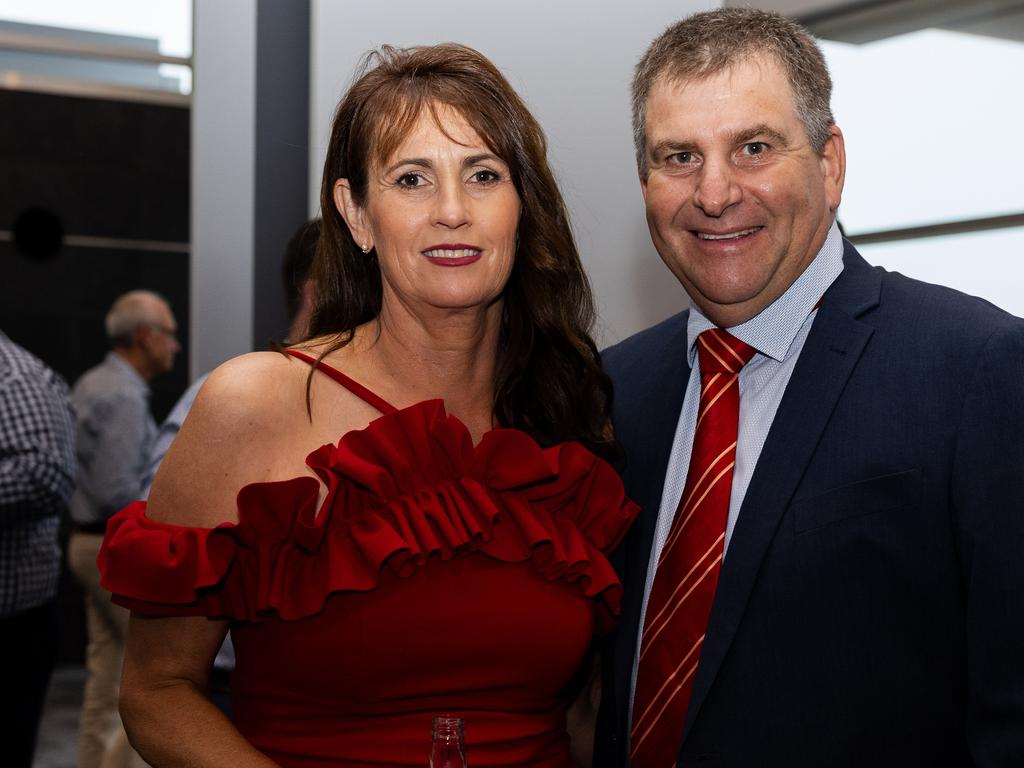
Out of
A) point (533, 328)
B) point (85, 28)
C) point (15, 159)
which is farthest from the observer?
point (15, 159)

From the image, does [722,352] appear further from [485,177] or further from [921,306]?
[485,177]

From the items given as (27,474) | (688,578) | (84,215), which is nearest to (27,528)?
(27,474)

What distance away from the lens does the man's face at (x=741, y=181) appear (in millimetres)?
1924

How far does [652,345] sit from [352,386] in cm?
63

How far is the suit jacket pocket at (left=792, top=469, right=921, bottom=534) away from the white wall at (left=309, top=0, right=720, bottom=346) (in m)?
1.54

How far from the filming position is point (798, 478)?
1.82m

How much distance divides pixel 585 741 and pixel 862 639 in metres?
0.76

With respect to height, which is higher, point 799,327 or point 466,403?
point 799,327

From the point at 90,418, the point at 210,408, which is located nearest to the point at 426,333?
the point at 210,408

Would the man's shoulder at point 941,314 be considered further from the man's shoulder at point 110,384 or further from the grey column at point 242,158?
the man's shoulder at point 110,384

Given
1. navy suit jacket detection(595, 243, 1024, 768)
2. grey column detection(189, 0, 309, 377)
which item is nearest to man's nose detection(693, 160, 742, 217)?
navy suit jacket detection(595, 243, 1024, 768)

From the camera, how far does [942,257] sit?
10.6ft

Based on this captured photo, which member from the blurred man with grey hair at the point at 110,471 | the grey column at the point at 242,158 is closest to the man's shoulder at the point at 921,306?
the grey column at the point at 242,158

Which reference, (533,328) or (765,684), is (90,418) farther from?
(765,684)
